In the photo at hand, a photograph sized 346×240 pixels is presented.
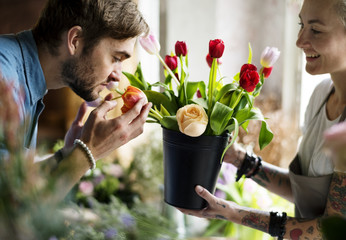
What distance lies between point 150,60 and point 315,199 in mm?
1950

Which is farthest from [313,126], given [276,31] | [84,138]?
[276,31]

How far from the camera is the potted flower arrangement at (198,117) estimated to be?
38.1 inches

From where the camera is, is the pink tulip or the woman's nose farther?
the pink tulip

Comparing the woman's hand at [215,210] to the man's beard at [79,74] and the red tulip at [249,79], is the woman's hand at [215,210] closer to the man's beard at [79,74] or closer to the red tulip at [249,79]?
the red tulip at [249,79]

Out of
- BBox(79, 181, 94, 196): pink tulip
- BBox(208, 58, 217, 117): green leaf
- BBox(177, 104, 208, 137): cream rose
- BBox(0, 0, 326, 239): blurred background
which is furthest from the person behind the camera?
BBox(0, 0, 326, 239): blurred background

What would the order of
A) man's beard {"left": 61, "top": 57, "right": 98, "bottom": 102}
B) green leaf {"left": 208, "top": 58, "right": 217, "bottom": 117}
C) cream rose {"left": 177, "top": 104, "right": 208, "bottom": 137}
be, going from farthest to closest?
man's beard {"left": 61, "top": 57, "right": 98, "bottom": 102}, green leaf {"left": 208, "top": 58, "right": 217, "bottom": 117}, cream rose {"left": 177, "top": 104, "right": 208, "bottom": 137}

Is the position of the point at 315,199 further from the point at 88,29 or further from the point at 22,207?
the point at 22,207

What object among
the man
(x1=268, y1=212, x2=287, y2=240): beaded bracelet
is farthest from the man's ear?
(x1=268, y1=212, x2=287, y2=240): beaded bracelet

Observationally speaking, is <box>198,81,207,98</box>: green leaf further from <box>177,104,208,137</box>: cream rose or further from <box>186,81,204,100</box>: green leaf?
<box>177,104,208,137</box>: cream rose

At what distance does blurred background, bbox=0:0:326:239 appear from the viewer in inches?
103

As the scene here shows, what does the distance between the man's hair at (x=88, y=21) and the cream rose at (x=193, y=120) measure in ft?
1.33

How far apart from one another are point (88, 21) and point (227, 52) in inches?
69.8

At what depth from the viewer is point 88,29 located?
1269 millimetres

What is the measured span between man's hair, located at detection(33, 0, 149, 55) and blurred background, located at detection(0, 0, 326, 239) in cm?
142
